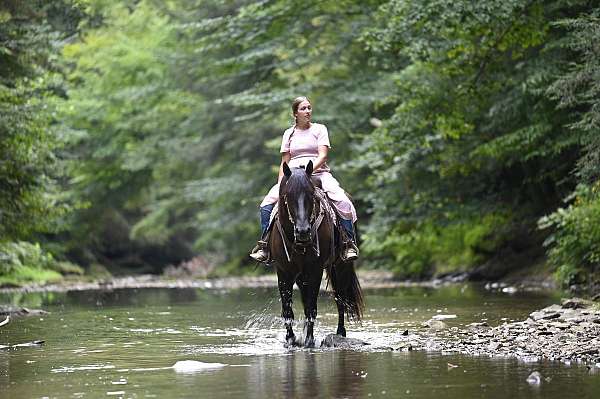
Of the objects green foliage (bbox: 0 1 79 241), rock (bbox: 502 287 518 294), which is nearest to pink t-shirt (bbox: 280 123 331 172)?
green foliage (bbox: 0 1 79 241)

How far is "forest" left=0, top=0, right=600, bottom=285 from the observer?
2044 centimetres

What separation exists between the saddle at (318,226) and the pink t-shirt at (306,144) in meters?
0.30

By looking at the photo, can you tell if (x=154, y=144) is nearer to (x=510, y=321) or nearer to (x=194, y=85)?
(x=194, y=85)

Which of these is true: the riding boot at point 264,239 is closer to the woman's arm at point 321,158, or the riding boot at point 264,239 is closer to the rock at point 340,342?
the woman's arm at point 321,158

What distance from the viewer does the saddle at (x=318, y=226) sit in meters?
12.5

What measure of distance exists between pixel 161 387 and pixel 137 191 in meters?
40.2

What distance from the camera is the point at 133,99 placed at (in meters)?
43.8

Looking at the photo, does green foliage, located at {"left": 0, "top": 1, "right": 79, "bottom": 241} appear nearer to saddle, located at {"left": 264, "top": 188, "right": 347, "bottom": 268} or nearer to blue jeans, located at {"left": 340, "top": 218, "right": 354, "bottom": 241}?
saddle, located at {"left": 264, "top": 188, "right": 347, "bottom": 268}

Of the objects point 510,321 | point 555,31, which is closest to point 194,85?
point 555,31

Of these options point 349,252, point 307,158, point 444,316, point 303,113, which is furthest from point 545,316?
point 303,113

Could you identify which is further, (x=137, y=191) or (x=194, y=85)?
(x=137, y=191)

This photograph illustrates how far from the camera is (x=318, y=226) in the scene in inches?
493

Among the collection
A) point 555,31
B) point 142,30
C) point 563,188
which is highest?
point 142,30

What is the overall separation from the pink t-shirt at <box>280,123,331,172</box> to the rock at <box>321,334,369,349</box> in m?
2.04
